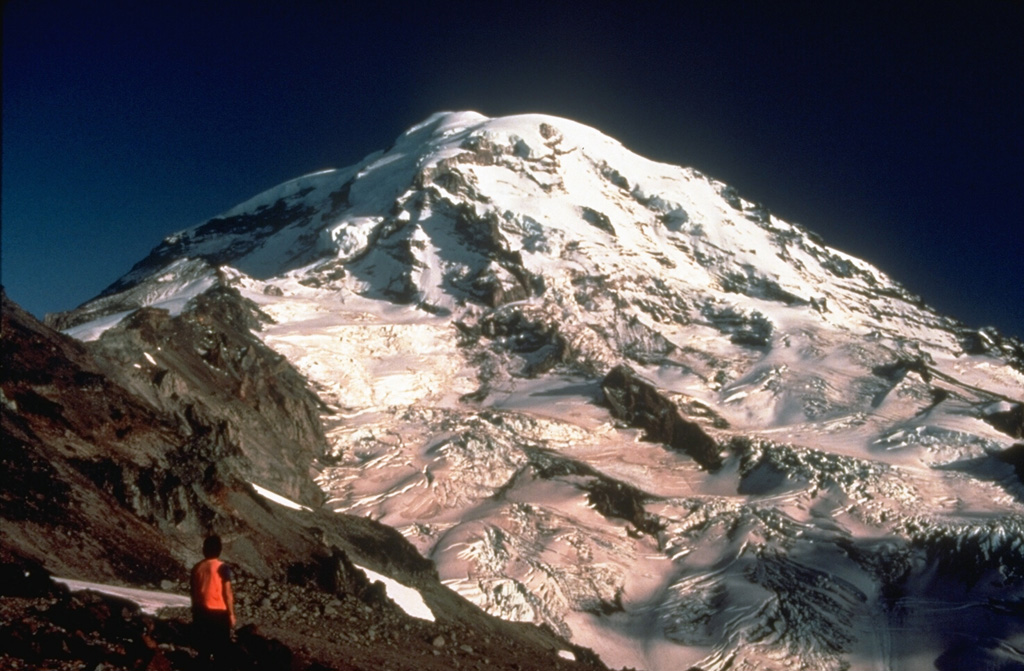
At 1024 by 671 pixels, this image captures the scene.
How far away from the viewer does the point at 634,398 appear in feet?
366

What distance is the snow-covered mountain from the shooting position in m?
72.6

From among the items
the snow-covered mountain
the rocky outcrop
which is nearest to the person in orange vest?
the snow-covered mountain

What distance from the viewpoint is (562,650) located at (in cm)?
4162

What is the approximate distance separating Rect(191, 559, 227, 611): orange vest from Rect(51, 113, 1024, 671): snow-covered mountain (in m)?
50.8

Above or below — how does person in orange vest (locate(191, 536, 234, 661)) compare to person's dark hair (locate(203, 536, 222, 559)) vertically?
below

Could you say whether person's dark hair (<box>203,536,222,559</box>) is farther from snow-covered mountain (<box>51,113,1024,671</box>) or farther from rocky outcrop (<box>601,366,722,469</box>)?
rocky outcrop (<box>601,366,722,469</box>)

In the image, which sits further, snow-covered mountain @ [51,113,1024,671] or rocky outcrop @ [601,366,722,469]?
rocky outcrop @ [601,366,722,469]

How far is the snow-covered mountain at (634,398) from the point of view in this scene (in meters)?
72.6

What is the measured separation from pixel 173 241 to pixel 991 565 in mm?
154665

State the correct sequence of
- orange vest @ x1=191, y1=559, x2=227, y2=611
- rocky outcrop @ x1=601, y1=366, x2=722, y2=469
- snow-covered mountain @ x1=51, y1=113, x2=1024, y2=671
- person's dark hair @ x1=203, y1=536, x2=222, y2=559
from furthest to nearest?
rocky outcrop @ x1=601, y1=366, x2=722, y2=469 < snow-covered mountain @ x1=51, y1=113, x2=1024, y2=671 < person's dark hair @ x1=203, y1=536, x2=222, y2=559 < orange vest @ x1=191, y1=559, x2=227, y2=611

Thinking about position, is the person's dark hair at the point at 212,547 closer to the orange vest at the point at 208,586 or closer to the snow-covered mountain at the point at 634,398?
the orange vest at the point at 208,586

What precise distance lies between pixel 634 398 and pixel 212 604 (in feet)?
335

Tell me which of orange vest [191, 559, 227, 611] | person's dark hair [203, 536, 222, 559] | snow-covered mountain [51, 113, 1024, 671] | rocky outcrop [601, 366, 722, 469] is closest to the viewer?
orange vest [191, 559, 227, 611]

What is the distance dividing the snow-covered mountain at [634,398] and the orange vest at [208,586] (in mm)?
50817
